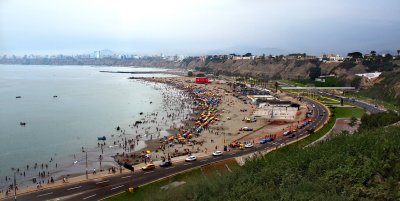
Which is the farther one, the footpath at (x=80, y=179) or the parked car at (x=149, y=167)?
the parked car at (x=149, y=167)

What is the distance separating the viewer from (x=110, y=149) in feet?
115

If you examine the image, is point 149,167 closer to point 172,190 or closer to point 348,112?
point 172,190

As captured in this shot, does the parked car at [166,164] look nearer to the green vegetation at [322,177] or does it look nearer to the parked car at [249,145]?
the parked car at [249,145]

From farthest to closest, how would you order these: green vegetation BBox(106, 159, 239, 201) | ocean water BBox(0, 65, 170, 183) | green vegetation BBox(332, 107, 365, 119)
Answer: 1. green vegetation BBox(332, 107, 365, 119)
2. ocean water BBox(0, 65, 170, 183)
3. green vegetation BBox(106, 159, 239, 201)

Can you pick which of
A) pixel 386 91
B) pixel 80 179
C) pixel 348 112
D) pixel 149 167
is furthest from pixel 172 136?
pixel 386 91

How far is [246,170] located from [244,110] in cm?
3548

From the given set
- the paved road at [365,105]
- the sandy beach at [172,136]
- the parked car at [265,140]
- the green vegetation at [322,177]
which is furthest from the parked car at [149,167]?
the paved road at [365,105]

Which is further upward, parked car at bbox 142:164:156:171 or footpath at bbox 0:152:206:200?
parked car at bbox 142:164:156:171

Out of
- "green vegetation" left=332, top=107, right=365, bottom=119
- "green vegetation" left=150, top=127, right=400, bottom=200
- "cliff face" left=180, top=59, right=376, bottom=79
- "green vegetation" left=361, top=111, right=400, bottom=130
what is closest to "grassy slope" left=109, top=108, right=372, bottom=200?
"green vegetation" left=150, top=127, right=400, bottom=200

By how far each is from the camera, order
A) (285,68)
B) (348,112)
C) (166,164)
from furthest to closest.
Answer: (285,68), (348,112), (166,164)

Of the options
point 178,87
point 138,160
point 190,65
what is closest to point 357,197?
point 138,160

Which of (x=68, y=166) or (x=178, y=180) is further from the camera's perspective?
(x=68, y=166)

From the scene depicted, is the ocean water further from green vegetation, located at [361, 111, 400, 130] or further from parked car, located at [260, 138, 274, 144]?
green vegetation, located at [361, 111, 400, 130]

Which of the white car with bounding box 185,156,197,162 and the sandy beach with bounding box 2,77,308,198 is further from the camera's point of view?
the sandy beach with bounding box 2,77,308,198
